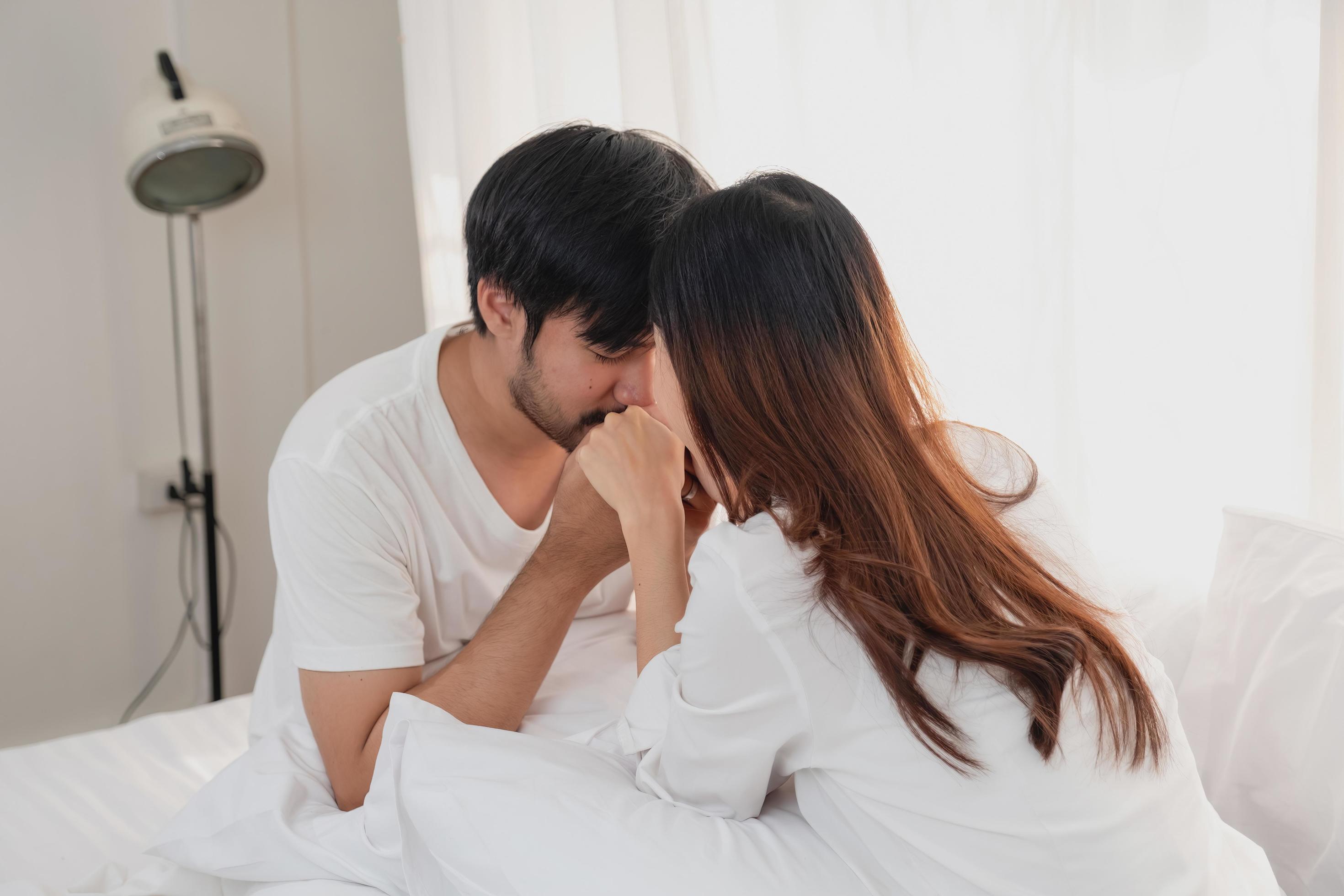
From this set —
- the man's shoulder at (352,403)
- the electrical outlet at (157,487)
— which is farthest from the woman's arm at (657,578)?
the electrical outlet at (157,487)

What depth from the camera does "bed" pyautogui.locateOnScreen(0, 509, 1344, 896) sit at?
0.88 m

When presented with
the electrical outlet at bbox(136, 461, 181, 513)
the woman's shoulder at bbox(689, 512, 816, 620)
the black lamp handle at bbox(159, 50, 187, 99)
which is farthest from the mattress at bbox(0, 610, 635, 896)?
the black lamp handle at bbox(159, 50, 187, 99)

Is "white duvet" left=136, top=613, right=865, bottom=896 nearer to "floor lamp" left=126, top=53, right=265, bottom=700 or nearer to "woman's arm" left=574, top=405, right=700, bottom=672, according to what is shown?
"woman's arm" left=574, top=405, right=700, bottom=672

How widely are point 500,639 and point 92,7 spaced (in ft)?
6.17

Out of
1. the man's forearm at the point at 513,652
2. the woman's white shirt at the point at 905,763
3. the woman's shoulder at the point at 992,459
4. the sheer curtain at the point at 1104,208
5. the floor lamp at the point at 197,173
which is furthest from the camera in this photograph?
the floor lamp at the point at 197,173

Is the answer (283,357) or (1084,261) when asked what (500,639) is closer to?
(1084,261)

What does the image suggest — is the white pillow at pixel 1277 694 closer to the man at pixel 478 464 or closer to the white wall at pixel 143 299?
the man at pixel 478 464

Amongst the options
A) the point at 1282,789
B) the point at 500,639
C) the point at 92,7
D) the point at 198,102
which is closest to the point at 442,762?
the point at 500,639

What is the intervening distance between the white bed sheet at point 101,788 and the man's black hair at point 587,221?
79 cm

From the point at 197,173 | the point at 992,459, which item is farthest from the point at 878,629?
the point at 197,173

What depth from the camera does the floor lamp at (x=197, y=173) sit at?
6.14 feet

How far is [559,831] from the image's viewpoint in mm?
793

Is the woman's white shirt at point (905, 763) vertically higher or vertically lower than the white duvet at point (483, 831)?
higher

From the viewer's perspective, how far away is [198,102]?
6.20 feet
